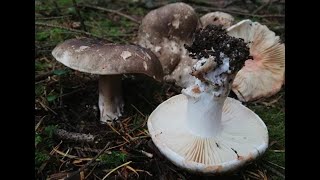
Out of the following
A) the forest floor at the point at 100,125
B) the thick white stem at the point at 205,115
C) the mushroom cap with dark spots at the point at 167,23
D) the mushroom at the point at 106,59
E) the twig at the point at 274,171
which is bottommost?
the twig at the point at 274,171

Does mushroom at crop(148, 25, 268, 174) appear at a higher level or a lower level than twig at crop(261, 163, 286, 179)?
higher

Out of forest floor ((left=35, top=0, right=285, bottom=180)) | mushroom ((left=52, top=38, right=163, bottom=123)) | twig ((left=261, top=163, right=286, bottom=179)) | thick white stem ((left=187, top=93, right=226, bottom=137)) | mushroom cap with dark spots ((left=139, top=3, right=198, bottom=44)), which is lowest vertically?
twig ((left=261, top=163, right=286, bottom=179))

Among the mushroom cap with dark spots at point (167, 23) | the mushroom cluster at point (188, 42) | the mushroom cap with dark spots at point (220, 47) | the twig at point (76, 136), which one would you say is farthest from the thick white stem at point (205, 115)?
the mushroom cap with dark spots at point (167, 23)

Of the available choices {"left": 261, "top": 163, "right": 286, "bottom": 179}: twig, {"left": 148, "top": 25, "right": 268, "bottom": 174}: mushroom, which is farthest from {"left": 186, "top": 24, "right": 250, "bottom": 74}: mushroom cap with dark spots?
{"left": 261, "top": 163, "right": 286, "bottom": 179}: twig

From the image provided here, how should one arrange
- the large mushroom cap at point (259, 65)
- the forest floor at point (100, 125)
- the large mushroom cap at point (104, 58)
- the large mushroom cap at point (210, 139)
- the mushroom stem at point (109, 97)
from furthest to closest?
1. the large mushroom cap at point (259, 65)
2. the mushroom stem at point (109, 97)
3. the large mushroom cap at point (104, 58)
4. the forest floor at point (100, 125)
5. the large mushroom cap at point (210, 139)

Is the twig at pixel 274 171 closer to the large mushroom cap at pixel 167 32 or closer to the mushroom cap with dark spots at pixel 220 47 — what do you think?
the mushroom cap with dark spots at pixel 220 47

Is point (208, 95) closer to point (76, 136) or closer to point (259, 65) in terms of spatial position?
point (76, 136)

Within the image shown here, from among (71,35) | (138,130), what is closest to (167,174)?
(138,130)

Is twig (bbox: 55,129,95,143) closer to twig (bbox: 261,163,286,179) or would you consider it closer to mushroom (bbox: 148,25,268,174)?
mushroom (bbox: 148,25,268,174)

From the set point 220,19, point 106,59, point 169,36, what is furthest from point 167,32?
point 106,59
